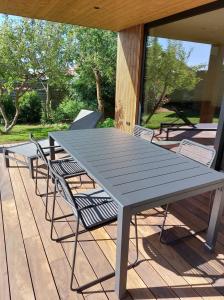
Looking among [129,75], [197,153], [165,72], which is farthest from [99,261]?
[129,75]

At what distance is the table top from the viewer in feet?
5.20

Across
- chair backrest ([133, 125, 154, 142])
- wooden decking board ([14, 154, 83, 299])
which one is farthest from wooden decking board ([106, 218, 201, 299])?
chair backrest ([133, 125, 154, 142])

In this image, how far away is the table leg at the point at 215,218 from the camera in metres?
1.92

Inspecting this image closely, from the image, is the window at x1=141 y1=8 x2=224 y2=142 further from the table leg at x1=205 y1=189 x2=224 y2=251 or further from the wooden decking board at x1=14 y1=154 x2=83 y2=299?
the wooden decking board at x1=14 y1=154 x2=83 y2=299

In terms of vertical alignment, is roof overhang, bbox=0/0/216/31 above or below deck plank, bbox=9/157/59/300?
above

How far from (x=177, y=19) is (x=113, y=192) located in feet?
11.2

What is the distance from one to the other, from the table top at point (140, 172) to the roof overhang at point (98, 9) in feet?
6.47

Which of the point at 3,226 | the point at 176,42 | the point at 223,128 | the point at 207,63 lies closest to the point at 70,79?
the point at 176,42

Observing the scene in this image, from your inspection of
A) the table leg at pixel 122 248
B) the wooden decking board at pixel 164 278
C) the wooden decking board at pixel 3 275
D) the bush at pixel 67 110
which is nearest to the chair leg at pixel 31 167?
the wooden decking board at pixel 3 275

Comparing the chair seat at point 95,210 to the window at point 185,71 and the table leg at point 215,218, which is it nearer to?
the table leg at point 215,218

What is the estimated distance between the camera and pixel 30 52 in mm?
6625

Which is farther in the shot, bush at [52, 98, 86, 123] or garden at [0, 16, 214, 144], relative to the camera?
bush at [52, 98, 86, 123]

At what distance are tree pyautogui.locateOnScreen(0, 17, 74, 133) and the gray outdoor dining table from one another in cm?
488

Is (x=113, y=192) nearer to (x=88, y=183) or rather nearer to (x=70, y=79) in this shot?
(x=88, y=183)
